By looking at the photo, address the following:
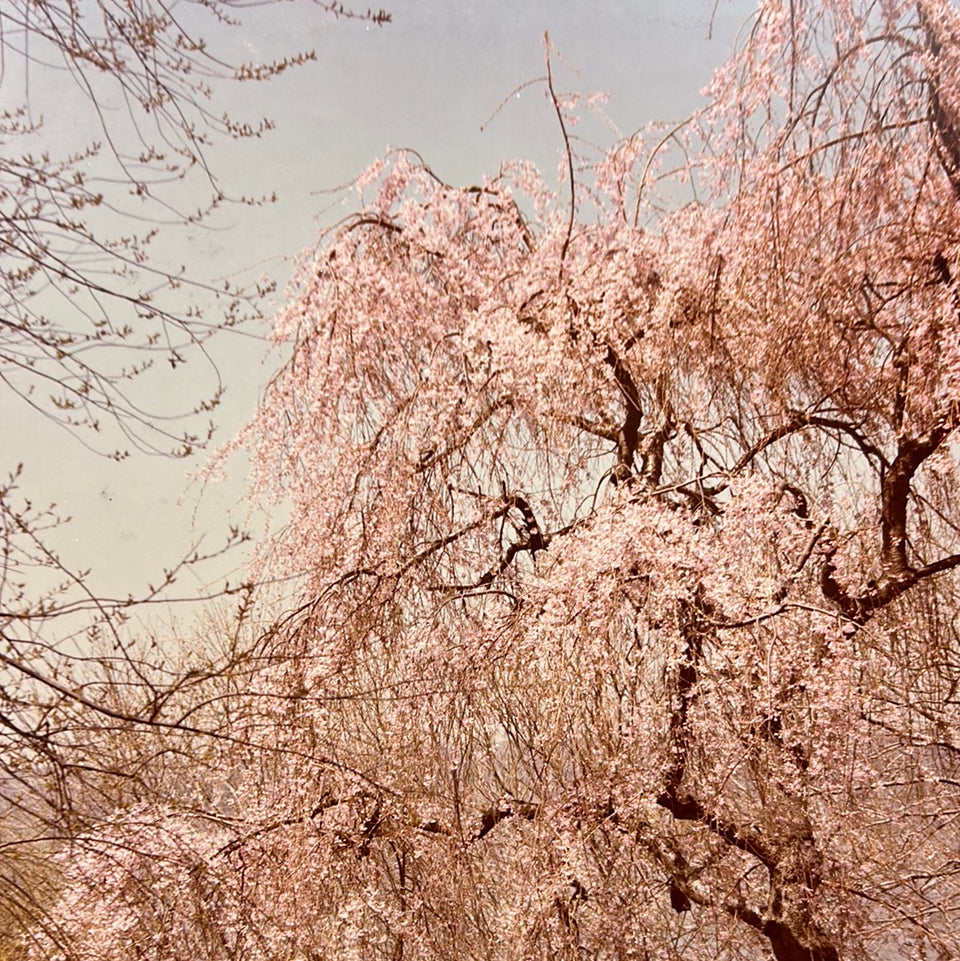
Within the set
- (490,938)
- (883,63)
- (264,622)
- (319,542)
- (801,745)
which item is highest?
(883,63)

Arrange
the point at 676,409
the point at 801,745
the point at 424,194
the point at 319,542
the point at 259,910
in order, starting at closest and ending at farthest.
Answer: the point at 801,745 < the point at 259,910 < the point at 676,409 < the point at 319,542 < the point at 424,194

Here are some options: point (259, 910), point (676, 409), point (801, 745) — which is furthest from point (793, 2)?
point (259, 910)

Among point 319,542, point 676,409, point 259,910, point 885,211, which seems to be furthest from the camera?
point 319,542

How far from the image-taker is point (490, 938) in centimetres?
243

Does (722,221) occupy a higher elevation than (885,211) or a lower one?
higher

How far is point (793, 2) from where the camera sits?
206 cm

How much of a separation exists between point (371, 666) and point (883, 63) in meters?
2.13

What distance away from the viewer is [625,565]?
213 centimetres

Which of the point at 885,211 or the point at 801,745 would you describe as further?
the point at 885,211

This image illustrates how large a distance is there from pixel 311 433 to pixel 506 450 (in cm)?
73

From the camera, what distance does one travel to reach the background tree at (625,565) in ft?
6.81

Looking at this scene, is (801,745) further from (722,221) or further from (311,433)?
(311,433)

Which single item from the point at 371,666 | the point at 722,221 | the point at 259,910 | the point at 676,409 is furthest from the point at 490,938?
the point at 722,221

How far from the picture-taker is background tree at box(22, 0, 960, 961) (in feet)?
6.81
